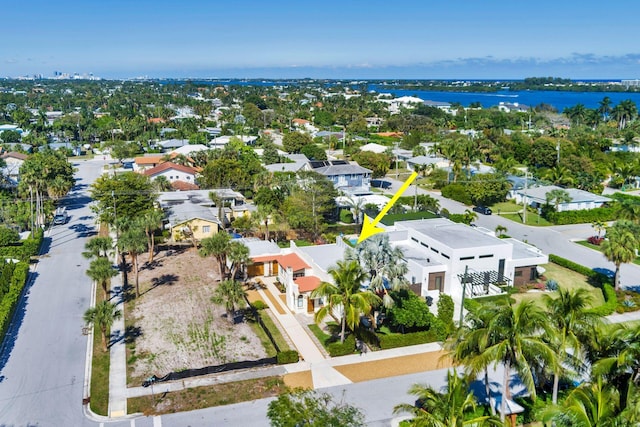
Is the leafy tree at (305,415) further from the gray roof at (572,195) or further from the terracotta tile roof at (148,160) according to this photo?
the terracotta tile roof at (148,160)

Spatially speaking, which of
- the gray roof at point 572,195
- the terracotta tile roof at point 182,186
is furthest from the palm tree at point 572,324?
the terracotta tile roof at point 182,186

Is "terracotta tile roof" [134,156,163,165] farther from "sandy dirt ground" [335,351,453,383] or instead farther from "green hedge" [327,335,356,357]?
"sandy dirt ground" [335,351,453,383]

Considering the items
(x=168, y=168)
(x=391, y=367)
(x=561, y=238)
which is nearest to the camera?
(x=391, y=367)

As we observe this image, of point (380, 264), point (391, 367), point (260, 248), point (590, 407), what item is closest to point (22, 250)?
point (260, 248)

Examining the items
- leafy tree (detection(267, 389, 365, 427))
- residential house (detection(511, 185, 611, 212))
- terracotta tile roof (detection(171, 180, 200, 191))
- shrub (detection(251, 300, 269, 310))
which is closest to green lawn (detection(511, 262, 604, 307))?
residential house (detection(511, 185, 611, 212))

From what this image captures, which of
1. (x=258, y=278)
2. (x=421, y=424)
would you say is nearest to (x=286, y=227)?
(x=258, y=278)

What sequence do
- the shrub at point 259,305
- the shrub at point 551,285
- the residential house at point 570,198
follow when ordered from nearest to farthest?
the shrub at point 259,305 < the shrub at point 551,285 < the residential house at point 570,198

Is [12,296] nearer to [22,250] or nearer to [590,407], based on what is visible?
[22,250]
